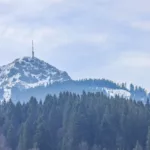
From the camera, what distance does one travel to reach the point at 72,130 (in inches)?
7657

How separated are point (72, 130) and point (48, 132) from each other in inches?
231

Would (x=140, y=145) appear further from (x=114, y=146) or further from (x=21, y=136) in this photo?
(x=21, y=136)

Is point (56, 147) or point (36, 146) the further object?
point (56, 147)

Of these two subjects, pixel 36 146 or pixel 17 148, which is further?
pixel 17 148

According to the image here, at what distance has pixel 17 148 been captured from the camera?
198500 millimetres

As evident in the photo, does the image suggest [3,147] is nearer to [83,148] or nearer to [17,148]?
[17,148]

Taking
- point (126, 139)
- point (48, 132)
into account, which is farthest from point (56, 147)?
point (126, 139)

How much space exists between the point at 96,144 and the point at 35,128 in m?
15.8

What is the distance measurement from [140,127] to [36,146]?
100 feet

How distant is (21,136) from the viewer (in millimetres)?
195375

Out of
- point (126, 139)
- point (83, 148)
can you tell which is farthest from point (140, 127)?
point (83, 148)

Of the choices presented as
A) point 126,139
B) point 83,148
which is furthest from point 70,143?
point 126,139

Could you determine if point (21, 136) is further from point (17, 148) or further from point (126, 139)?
point (126, 139)

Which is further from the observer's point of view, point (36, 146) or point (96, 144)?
point (96, 144)
